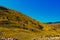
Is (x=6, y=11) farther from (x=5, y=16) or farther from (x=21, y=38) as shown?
(x=21, y=38)

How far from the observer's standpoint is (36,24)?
5394 cm

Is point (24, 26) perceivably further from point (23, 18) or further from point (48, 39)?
point (48, 39)

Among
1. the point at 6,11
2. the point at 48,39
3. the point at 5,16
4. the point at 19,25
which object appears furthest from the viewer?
the point at 6,11

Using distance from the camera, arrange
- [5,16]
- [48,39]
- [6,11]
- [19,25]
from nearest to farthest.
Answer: [48,39]
[19,25]
[5,16]
[6,11]

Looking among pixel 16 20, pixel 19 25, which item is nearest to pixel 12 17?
pixel 16 20

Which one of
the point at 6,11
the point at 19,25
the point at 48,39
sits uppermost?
the point at 6,11

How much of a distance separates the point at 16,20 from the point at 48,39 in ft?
75.4

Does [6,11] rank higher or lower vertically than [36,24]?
higher

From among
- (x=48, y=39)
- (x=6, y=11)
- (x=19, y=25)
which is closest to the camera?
(x=48, y=39)

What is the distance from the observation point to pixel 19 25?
47750 millimetres

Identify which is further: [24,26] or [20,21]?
[20,21]

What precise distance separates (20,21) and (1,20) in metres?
5.43

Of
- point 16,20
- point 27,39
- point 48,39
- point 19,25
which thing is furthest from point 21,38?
point 16,20

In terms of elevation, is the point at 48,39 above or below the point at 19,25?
below
